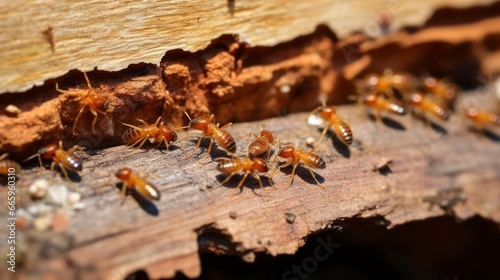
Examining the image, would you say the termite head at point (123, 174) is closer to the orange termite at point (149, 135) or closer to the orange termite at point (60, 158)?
the orange termite at point (60, 158)

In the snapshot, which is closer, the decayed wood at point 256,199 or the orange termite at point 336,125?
the decayed wood at point 256,199

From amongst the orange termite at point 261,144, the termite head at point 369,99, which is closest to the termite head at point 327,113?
the termite head at point 369,99

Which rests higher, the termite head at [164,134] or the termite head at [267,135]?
the termite head at [164,134]

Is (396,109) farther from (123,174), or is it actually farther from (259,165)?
(123,174)

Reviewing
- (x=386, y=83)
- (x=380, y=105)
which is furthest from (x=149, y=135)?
(x=386, y=83)

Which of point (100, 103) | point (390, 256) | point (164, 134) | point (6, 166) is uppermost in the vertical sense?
point (100, 103)

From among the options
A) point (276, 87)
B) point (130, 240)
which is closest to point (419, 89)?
point (276, 87)
